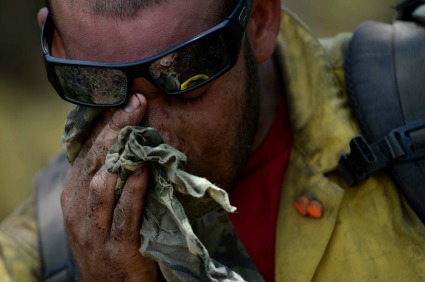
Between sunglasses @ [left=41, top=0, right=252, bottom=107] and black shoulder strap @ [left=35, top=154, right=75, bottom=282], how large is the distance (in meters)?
0.65

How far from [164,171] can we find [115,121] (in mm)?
252

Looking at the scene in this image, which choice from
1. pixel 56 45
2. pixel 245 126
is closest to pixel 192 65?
pixel 245 126

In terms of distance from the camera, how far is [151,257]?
6.71ft

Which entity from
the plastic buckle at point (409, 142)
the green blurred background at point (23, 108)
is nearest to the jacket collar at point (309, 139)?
the plastic buckle at point (409, 142)

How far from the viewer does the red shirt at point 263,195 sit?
256 cm

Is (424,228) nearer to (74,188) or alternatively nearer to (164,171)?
(164,171)

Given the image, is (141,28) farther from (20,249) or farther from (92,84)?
(20,249)

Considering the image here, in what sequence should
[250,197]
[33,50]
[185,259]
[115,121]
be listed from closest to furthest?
1. [185,259]
2. [115,121]
3. [250,197]
4. [33,50]

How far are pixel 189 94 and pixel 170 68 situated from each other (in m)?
0.14

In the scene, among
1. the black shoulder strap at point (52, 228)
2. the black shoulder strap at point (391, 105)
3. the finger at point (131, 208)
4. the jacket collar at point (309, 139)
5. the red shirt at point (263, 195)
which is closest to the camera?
the finger at point (131, 208)

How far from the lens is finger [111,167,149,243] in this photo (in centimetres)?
206

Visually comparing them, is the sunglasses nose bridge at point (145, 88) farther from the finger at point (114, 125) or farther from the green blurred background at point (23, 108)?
the green blurred background at point (23, 108)

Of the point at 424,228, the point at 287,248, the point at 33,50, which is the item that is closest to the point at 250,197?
the point at 287,248

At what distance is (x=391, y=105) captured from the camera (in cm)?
236
